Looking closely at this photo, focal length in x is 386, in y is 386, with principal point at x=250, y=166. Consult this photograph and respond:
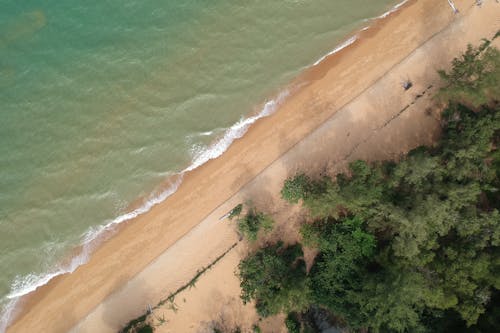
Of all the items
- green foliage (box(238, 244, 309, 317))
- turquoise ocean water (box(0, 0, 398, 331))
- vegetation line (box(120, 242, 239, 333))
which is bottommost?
green foliage (box(238, 244, 309, 317))

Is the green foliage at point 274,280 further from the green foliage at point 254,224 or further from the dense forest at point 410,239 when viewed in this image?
the green foliage at point 254,224

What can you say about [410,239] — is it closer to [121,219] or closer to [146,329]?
[146,329]

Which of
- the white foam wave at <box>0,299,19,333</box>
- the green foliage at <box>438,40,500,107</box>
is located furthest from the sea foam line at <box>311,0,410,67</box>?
the white foam wave at <box>0,299,19,333</box>

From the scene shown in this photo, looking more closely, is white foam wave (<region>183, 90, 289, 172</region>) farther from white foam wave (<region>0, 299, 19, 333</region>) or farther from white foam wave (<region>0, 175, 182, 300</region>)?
white foam wave (<region>0, 299, 19, 333</region>)

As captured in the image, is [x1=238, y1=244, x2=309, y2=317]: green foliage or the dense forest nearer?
the dense forest

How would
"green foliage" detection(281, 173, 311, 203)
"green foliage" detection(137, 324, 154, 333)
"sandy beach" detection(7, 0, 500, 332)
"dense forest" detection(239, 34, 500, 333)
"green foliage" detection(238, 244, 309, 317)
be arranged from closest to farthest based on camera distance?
1. "dense forest" detection(239, 34, 500, 333)
2. "green foliage" detection(238, 244, 309, 317)
3. "green foliage" detection(281, 173, 311, 203)
4. "green foliage" detection(137, 324, 154, 333)
5. "sandy beach" detection(7, 0, 500, 332)

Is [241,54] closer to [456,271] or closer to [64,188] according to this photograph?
[64,188]
